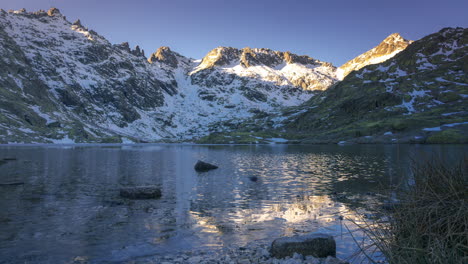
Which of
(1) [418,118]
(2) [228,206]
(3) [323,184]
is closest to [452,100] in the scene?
(1) [418,118]

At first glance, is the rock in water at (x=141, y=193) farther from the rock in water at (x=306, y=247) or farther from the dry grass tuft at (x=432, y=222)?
the dry grass tuft at (x=432, y=222)

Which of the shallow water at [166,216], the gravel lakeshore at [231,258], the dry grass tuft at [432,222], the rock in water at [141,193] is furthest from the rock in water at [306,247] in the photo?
the rock in water at [141,193]

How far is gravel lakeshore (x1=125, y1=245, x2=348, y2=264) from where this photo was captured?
13492mm

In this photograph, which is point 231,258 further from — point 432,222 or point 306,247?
point 432,222

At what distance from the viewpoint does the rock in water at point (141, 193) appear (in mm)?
29203

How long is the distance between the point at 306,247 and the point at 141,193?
19.3 metres

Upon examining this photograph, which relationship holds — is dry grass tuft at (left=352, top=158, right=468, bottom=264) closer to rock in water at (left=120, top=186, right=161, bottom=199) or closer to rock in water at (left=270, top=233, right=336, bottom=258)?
rock in water at (left=270, top=233, right=336, bottom=258)

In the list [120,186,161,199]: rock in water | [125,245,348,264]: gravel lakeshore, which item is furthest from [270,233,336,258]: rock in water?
[120,186,161,199]: rock in water

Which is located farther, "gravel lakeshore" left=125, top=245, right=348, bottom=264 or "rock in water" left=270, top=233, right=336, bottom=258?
"rock in water" left=270, top=233, right=336, bottom=258

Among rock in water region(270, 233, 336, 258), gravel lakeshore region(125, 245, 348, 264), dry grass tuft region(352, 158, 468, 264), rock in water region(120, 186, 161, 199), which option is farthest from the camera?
rock in water region(120, 186, 161, 199)

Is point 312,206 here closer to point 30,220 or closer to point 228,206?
point 228,206

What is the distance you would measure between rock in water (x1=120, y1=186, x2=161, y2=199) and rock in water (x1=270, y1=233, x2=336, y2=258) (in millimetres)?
17792

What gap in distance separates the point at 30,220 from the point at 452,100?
9390 inches

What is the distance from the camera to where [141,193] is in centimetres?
2923
